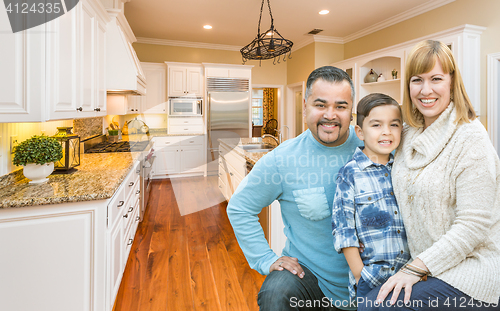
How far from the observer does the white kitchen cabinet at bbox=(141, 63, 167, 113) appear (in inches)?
235

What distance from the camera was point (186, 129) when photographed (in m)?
6.09

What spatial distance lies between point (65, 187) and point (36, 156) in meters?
0.25

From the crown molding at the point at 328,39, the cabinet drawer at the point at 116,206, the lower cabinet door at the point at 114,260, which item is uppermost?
the crown molding at the point at 328,39

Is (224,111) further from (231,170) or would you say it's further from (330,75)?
(330,75)

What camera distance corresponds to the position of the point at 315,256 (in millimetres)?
1140

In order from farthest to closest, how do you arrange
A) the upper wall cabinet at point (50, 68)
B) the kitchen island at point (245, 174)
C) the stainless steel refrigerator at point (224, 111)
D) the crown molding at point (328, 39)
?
the stainless steel refrigerator at point (224, 111) < the crown molding at point (328, 39) < the kitchen island at point (245, 174) < the upper wall cabinet at point (50, 68)

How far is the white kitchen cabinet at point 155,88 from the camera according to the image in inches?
235

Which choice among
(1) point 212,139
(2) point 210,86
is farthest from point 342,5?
(1) point 212,139

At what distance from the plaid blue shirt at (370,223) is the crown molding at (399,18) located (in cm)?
435

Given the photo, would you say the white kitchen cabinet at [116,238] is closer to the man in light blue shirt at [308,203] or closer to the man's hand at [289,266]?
the man in light blue shirt at [308,203]

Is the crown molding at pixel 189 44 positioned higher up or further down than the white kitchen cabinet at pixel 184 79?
higher up

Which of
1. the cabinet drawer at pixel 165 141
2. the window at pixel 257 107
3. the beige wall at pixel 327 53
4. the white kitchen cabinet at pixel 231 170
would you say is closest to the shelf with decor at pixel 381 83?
the beige wall at pixel 327 53

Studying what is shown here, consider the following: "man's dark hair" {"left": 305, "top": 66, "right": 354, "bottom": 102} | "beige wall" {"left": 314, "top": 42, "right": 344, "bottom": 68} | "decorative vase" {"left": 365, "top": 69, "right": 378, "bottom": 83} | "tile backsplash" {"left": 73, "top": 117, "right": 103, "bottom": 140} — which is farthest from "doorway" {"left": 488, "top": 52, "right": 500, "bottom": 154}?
"tile backsplash" {"left": 73, "top": 117, "right": 103, "bottom": 140}

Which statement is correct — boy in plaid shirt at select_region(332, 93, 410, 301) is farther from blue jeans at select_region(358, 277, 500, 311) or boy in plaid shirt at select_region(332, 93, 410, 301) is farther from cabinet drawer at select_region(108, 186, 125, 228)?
cabinet drawer at select_region(108, 186, 125, 228)
